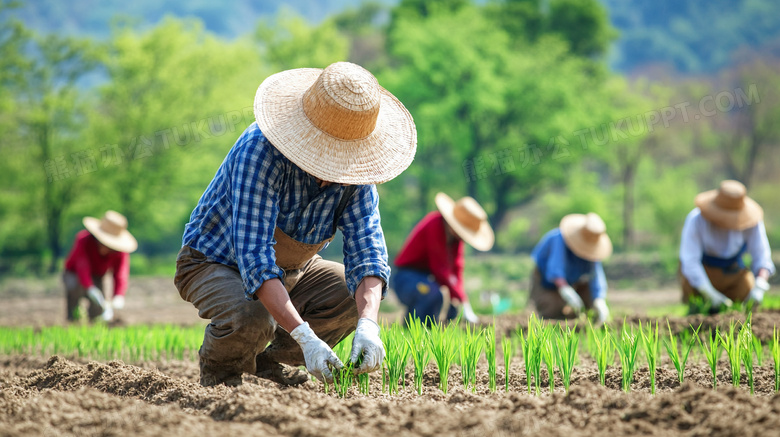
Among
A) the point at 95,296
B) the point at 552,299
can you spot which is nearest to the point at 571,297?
the point at 552,299

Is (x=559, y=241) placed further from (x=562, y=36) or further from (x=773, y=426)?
(x=562, y=36)

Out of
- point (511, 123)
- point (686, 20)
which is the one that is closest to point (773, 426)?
point (511, 123)

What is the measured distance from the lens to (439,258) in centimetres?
638

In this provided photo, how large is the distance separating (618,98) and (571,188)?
611 cm

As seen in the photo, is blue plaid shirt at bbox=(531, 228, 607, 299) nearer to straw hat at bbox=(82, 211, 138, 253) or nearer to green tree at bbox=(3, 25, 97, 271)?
straw hat at bbox=(82, 211, 138, 253)

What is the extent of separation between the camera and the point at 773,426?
208 centimetres

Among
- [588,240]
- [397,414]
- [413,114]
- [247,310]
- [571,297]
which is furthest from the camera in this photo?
[413,114]

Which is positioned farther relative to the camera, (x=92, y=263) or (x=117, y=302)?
(x=92, y=263)

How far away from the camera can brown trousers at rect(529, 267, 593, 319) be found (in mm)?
6871

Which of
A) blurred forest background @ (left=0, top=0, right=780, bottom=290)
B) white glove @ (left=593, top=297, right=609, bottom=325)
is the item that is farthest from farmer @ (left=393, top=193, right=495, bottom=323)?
blurred forest background @ (left=0, top=0, right=780, bottom=290)

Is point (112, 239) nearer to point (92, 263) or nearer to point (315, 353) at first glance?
point (92, 263)

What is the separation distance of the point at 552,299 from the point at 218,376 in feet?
14.5

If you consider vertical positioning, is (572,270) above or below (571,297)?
above

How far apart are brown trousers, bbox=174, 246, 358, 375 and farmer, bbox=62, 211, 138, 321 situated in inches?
179
